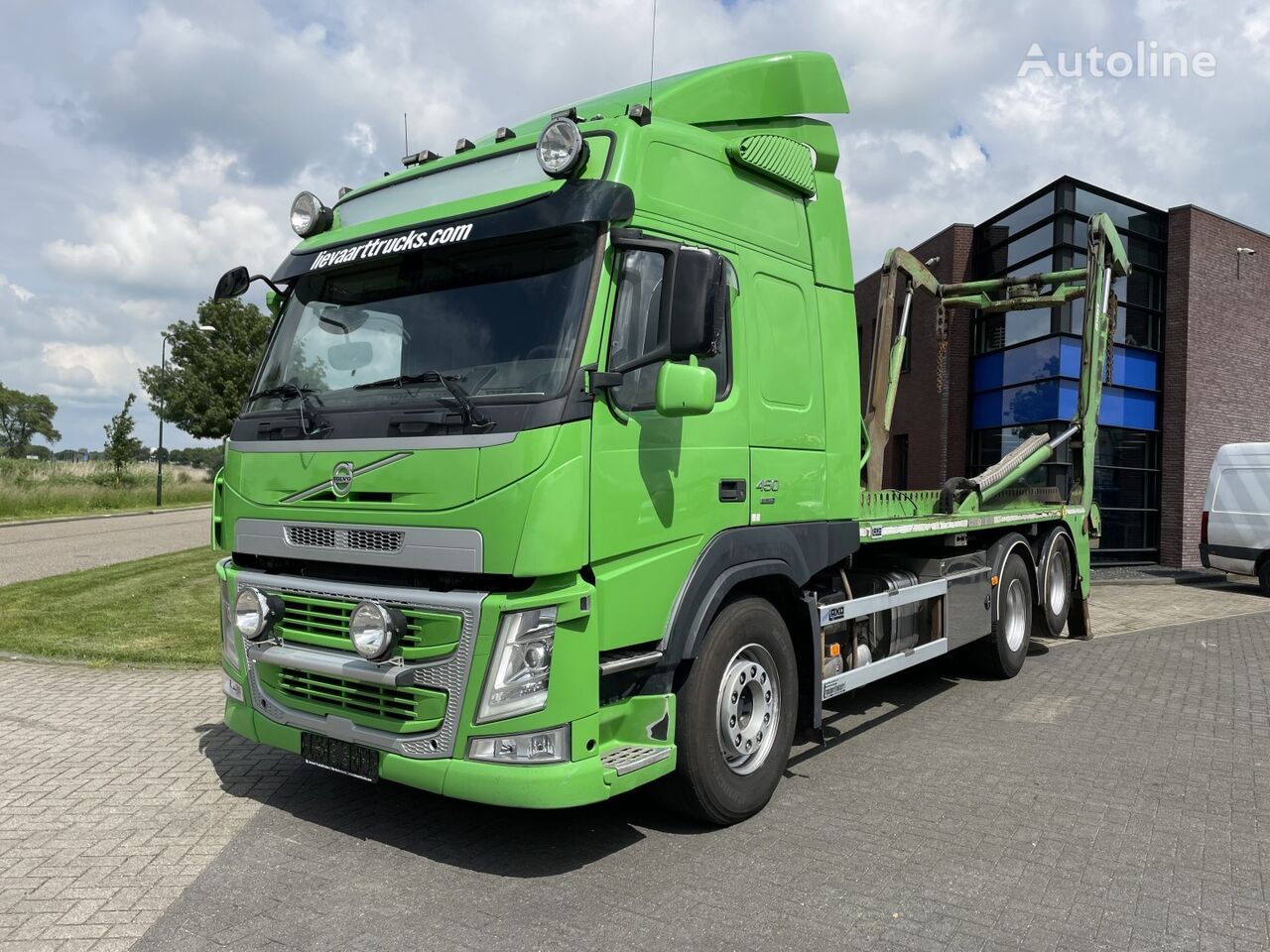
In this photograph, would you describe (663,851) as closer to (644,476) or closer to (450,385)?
(644,476)

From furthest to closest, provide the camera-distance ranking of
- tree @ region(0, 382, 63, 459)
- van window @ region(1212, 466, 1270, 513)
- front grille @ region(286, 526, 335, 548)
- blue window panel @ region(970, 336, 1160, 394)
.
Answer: tree @ region(0, 382, 63, 459) < blue window panel @ region(970, 336, 1160, 394) < van window @ region(1212, 466, 1270, 513) < front grille @ region(286, 526, 335, 548)

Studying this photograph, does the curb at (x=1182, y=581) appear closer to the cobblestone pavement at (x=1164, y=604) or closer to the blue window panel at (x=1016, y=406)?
the cobblestone pavement at (x=1164, y=604)

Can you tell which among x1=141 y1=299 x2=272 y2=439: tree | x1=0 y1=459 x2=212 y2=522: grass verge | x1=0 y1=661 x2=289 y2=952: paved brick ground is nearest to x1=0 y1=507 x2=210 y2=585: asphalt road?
x1=0 y1=459 x2=212 y2=522: grass verge

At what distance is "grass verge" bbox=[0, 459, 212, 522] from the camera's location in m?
28.5

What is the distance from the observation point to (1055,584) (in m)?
8.73

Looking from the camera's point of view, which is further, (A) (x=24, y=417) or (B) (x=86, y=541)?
(A) (x=24, y=417)

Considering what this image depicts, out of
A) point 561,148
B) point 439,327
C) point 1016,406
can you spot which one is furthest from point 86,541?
point 561,148

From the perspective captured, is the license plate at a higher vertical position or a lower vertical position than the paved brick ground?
higher

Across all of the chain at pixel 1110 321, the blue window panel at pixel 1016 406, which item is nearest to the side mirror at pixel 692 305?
the chain at pixel 1110 321

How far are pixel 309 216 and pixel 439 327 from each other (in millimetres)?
1344

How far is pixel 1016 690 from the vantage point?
728 cm

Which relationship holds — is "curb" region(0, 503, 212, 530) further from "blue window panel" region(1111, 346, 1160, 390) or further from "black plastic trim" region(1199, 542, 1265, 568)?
"black plastic trim" region(1199, 542, 1265, 568)

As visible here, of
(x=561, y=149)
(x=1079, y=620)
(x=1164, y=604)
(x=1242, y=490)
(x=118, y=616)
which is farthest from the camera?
(x=1242, y=490)

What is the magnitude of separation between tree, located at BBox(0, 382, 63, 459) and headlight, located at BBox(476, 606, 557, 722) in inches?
3410
